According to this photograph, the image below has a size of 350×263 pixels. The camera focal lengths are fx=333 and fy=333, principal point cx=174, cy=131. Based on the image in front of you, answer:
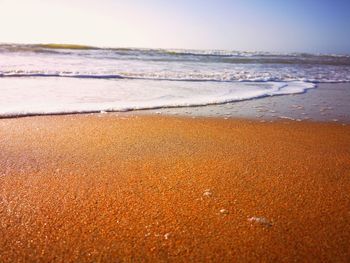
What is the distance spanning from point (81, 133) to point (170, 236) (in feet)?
8.74

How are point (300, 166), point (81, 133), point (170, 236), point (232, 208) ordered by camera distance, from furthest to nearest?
point (81, 133) → point (300, 166) → point (232, 208) → point (170, 236)

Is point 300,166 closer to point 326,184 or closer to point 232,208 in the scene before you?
point 326,184

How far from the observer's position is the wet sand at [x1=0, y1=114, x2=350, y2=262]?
213 centimetres

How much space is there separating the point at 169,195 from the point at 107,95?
515cm

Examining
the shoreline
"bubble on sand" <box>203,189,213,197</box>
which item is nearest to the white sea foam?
the shoreline

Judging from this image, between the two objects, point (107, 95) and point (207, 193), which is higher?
point (107, 95)

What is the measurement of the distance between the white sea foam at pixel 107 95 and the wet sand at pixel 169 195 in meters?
1.24

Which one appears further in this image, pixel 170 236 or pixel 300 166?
pixel 300 166

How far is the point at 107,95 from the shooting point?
757cm

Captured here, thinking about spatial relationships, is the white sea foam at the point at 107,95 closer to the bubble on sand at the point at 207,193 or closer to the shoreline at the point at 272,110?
the shoreline at the point at 272,110

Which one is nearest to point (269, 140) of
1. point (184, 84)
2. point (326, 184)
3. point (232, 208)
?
point (326, 184)

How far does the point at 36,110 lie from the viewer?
5.55m

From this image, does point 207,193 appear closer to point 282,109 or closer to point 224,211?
point 224,211

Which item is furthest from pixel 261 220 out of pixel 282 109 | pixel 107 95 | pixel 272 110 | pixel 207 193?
pixel 107 95
